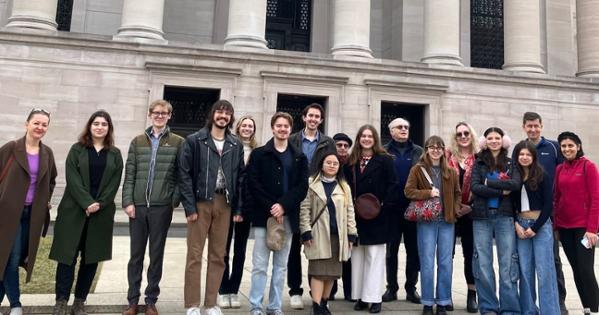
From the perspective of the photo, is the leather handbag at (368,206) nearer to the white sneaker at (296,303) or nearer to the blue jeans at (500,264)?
the blue jeans at (500,264)

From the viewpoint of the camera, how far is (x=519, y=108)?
21.9 meters

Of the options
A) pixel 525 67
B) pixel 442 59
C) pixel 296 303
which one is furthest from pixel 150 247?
pixel 525 67

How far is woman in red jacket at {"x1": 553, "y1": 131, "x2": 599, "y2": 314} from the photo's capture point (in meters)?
6.49

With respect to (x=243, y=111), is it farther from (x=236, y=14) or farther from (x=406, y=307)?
(x=406, y=307)

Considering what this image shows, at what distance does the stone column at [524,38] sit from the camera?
22.8 metres

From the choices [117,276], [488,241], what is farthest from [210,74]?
[488,241]

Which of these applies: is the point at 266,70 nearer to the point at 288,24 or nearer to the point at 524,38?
the point at 288,24

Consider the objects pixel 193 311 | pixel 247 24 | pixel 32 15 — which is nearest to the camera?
pixel 193 311

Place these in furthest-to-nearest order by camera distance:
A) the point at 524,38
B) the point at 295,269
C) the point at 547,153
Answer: the point at 524,38 → the point at 547,153 → the point at 295,269

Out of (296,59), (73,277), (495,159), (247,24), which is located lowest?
(73,277)

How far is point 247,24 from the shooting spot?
20.2 metres

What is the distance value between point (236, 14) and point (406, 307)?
16.1 metres

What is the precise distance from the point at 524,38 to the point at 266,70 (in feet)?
42.0

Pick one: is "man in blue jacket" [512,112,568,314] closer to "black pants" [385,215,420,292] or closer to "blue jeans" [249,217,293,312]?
"black pants" [385,215,420,292]
